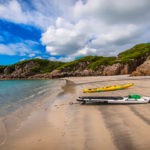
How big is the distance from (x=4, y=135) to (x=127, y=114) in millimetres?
7478

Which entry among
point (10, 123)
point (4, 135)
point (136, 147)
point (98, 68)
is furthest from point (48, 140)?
point (98, 68)

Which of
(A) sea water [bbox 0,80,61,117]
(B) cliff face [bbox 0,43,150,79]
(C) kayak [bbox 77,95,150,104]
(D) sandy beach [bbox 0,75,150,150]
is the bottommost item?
(A) sea water [bbox 0,80,61,117]

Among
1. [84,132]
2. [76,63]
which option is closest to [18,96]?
[84,132]

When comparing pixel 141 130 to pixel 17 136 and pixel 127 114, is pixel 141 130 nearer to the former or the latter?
pixel 127 114

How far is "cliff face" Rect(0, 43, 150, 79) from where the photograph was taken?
9450 centimetres

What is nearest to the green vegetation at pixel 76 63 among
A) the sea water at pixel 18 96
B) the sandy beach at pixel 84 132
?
the sea water at pixel 18 96

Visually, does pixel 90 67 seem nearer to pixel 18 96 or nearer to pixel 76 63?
pixel 76 63

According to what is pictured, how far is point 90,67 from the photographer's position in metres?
124

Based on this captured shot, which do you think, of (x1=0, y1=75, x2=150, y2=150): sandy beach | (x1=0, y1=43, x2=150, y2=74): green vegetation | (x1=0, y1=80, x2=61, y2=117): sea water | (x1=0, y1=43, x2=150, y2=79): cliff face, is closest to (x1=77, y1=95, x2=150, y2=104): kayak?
(x1=0, y1=75, x2=150, y2=150): sandy beach

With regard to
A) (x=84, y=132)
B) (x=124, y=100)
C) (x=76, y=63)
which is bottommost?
(x=84, y=132)

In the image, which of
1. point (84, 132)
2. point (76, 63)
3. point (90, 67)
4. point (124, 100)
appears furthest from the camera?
point (76, 63)

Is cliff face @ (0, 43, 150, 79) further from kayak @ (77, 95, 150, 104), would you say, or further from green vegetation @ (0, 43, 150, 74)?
kayak @ (77, 95, 150, 104)

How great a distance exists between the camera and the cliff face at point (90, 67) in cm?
9450

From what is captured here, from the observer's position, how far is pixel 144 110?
13.3m
